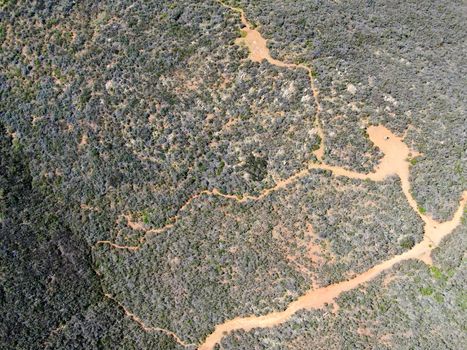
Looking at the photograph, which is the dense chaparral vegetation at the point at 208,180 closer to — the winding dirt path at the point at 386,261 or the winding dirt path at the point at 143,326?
the winding dirt path at the point at 143,326

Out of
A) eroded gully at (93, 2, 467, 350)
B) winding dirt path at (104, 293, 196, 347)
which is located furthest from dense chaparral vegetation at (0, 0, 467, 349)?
eroded gully at (93, 2, 467, 350)

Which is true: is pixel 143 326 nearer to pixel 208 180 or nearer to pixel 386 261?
pixel 208 180

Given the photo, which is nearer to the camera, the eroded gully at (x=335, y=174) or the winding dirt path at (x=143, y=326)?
the eroded gully at (x=335, y=174)

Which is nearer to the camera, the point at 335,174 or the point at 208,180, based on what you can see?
the point at 335,174

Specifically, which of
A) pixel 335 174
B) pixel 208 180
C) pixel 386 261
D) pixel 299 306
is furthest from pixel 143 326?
pixel 386 261

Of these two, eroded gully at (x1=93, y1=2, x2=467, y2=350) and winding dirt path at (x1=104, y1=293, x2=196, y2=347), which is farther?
winding dirt path at (x1=104, y1=293, x2=196, y2=347)

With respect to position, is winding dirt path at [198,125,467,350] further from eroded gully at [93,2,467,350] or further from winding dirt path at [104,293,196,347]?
winding dirt path at [104,293,196,347]

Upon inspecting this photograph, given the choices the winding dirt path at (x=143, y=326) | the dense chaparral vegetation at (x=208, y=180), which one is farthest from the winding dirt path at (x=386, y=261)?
the winding dirt path at (x=143, y=326)

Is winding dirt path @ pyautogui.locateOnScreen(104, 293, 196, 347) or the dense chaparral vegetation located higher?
the dense chaparral vegetation

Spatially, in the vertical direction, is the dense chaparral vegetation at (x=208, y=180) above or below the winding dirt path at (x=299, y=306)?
above
